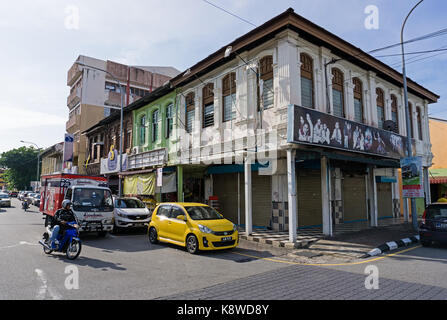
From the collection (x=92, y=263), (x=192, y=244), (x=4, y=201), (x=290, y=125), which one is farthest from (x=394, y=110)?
(x=4, y=201)

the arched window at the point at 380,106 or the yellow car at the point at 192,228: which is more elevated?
the arched window at the point at 380,106

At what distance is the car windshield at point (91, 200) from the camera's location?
12.2 m

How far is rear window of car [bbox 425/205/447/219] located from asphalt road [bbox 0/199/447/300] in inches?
44.8

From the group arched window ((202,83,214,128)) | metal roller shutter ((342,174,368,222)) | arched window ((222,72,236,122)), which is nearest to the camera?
arched window ((222,72,236,122))

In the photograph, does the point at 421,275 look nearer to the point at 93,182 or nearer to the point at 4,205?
the point at 93,182

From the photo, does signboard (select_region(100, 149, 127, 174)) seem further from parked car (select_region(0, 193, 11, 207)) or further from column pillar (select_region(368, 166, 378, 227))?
column pillar (select_region(368, 166, 378, 227))

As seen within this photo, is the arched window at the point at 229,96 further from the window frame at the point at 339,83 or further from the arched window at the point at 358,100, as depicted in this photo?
the arched window at the point at 358,100

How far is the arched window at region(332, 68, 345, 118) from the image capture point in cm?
1362

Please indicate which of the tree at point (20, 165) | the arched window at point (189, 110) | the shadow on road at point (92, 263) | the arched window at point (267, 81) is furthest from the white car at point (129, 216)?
the tree at point (20, 165)

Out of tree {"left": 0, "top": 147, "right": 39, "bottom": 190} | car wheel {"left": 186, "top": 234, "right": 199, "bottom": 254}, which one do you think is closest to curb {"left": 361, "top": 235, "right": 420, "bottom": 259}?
car wheel {"left": 186, "top": 234, "right": 199, "bottom": 254}

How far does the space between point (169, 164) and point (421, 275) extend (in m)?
14.0

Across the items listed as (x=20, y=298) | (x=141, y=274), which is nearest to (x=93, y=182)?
(x=141, y=274)

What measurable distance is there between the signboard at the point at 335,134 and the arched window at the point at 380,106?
74.9 inches
